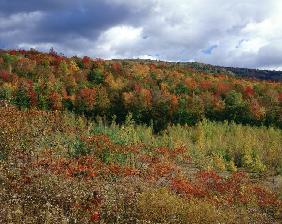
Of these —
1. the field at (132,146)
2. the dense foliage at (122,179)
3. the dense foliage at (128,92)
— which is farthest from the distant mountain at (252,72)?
the dense foliage at (122,179)

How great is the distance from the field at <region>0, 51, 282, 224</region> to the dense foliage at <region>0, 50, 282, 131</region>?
0.23 feet

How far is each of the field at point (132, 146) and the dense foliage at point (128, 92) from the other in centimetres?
7

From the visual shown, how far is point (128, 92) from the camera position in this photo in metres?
32.9

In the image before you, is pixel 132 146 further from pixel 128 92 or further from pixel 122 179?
pixel 128 92

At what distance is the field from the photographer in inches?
457

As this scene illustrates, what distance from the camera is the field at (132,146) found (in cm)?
1162

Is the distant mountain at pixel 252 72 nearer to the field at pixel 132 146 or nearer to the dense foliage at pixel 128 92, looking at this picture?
the field at pixel 132 146

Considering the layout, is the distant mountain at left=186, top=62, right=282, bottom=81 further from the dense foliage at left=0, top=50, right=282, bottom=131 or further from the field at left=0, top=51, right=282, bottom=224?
the dense foliage at left=0, top=50, right=282, bottom=131

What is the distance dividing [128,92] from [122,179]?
59.3 feet

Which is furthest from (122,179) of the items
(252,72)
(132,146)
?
(252,72)

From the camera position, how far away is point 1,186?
483 inches

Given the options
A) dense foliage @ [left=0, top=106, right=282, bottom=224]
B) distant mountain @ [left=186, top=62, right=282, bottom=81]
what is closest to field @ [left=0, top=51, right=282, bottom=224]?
dense foliage @ [left=0, top=106, right=282, bottom=224]

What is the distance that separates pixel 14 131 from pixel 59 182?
15.7 ft

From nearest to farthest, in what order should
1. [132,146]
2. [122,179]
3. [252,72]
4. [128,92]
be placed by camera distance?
[122,179], [132,146], [128,92], [252,72]
